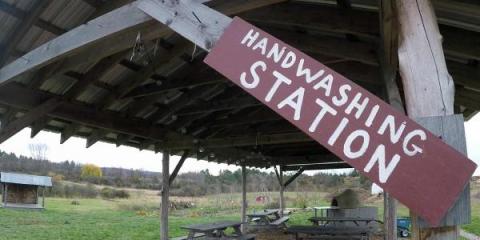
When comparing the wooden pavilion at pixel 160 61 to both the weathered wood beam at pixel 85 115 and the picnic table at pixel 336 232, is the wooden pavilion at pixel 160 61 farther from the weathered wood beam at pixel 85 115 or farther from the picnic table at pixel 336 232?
the picnic table at pixel 336 232

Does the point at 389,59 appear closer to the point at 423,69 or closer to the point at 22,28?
the point at 423,69

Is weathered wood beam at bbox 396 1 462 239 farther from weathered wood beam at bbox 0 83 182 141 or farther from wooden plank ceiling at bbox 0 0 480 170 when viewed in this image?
weathered wood beam at bbox 0 83 182 141

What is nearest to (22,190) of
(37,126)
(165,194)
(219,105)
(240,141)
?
(165,194)

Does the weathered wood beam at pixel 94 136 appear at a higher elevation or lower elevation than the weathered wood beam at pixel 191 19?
lower

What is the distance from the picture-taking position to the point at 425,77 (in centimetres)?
174

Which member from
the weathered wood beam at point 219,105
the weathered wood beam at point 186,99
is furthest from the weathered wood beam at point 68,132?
the weathered wood beam at point 219,105

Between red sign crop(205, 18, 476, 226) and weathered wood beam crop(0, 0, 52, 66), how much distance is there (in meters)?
2.91

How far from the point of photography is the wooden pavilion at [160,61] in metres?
2.88

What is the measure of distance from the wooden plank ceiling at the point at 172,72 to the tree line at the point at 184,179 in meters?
26.3

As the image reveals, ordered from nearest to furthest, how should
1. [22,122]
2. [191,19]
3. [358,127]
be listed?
1. [358,127]
2. [191,19]
3. [22,122]

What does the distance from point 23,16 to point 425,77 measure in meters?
3.76

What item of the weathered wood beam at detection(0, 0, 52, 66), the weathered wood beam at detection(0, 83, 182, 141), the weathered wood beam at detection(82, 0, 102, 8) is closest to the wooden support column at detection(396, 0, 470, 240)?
the weathered wood beam at detection(82, 0, 102, 8)

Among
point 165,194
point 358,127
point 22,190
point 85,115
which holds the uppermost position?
point 85,115

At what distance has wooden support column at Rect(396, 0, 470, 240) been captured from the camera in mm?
1556
